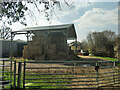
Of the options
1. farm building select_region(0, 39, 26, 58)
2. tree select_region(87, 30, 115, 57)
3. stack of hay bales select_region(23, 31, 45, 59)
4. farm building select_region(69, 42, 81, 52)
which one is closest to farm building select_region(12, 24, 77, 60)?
stack of hay bales select_region(23, 31, 45, 59)

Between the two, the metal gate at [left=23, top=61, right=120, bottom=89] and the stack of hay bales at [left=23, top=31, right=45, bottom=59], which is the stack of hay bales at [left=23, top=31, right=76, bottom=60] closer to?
the stack of hay bales at [left=23, top=31, right=45, bottom=59]

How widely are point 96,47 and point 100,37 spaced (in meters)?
2.77

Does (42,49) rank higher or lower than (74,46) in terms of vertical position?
lower

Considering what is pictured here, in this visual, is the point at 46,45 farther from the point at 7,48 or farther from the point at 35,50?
the point at 7,48

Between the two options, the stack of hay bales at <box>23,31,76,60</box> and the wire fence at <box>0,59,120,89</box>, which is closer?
the wire fence at <box>0,59,120,89</box>

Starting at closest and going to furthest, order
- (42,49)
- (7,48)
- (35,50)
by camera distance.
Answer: (35,50) → (42,49) → (7,48)

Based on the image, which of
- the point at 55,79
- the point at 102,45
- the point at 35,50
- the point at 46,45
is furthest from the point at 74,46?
the point at 55,79

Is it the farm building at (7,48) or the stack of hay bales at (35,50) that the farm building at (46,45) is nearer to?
the stack of hay bales at (35,50)

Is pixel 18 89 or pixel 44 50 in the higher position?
pixel 44 50

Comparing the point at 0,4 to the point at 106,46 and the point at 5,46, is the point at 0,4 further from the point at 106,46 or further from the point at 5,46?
the point at 106,46

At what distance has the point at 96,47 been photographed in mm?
27438

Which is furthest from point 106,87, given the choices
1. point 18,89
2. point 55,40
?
point 55,40

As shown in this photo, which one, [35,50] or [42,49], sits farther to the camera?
[42,49]

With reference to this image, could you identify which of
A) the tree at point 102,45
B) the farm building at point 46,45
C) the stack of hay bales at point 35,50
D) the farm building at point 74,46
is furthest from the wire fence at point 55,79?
the tree at point 102,45
